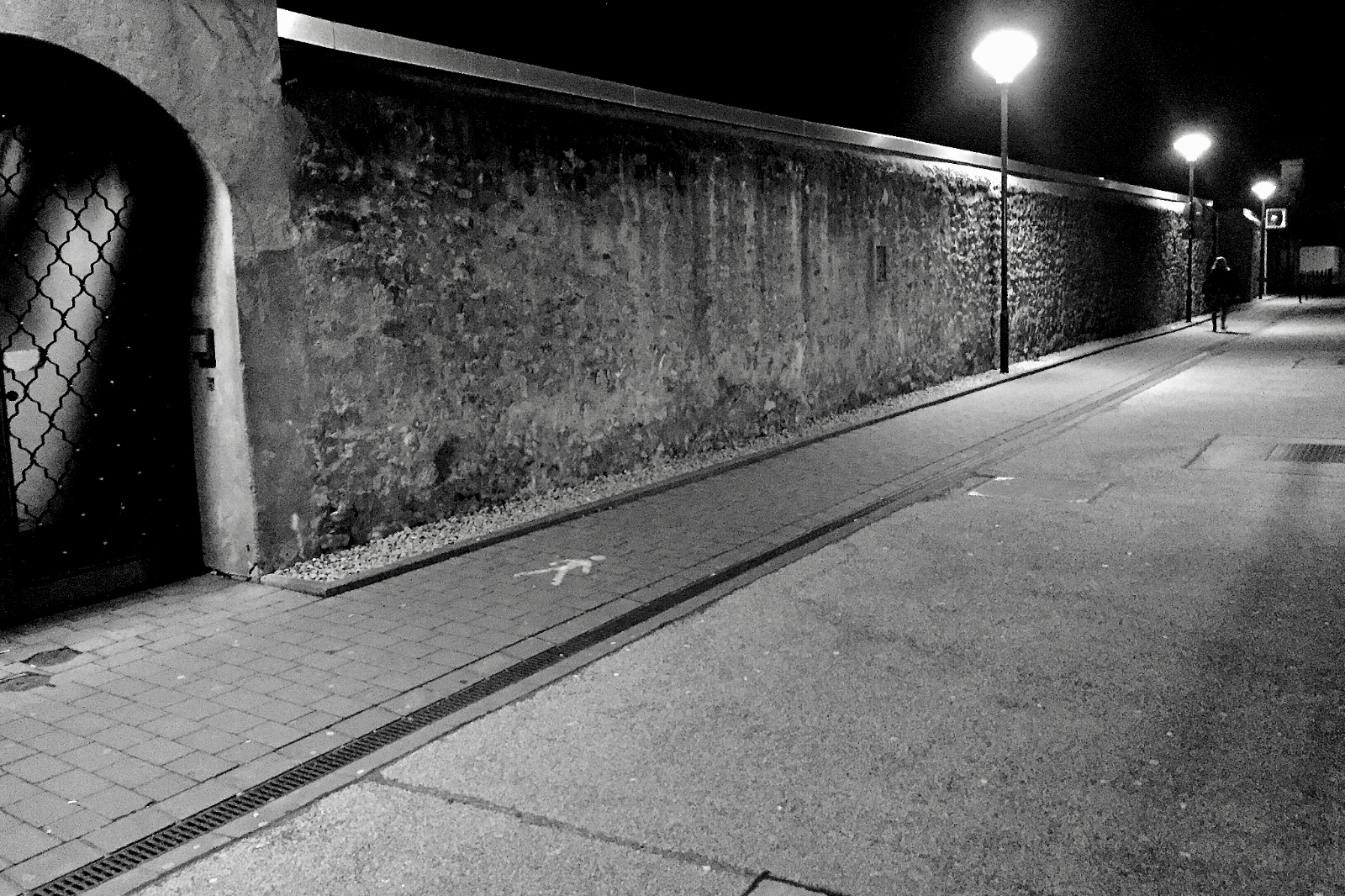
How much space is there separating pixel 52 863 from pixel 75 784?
0.58 meters

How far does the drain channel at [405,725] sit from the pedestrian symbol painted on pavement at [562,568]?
72 centimetres

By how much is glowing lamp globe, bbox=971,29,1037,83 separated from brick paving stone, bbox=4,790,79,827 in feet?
49.4

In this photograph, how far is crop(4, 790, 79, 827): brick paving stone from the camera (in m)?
3.67

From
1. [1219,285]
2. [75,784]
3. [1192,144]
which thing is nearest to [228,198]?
[75,784]

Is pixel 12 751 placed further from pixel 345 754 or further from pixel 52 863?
pixel 345 754

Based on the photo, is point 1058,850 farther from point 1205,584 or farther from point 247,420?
point 247,420

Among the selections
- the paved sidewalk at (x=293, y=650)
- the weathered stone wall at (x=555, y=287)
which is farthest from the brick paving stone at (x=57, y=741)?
the weathered stone wall at (x=555, y=287)

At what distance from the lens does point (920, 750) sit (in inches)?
158

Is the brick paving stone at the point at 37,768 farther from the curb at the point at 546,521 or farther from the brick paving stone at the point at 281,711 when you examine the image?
the curb at the point at 546,521

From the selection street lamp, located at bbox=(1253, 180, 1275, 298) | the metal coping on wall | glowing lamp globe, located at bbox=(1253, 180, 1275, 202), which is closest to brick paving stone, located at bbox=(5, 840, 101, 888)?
the metal coping on wall

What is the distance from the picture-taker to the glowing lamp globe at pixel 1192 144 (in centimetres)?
2677

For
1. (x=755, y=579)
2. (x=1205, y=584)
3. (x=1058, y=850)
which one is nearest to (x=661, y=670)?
(x=755, y=579)

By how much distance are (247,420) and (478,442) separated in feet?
6.19

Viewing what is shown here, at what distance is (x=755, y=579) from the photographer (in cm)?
641
